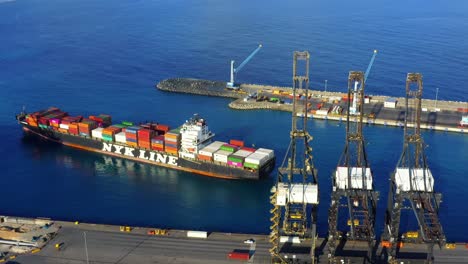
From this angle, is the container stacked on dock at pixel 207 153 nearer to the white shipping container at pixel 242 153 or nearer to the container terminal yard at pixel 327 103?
the white shipping container at pixel 242 153

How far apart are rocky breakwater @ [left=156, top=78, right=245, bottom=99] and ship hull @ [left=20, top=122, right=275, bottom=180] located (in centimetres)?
4238

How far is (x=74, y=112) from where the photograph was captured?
431 feet

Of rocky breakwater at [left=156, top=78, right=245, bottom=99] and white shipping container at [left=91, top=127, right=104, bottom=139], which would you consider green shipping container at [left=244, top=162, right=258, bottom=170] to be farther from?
rocky breakwater at [left=156, top=78, right=245, bottom=99]

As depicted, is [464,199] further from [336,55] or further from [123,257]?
[336,55]

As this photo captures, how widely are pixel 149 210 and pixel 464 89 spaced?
Answer: 343 feet

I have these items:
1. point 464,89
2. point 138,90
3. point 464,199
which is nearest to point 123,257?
point 464,199

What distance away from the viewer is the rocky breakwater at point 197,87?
146250mm

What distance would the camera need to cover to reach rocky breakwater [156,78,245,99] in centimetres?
14625

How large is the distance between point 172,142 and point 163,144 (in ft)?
7.54

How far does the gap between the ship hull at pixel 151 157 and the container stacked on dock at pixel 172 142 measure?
3.32 feet

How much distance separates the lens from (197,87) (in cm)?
15088

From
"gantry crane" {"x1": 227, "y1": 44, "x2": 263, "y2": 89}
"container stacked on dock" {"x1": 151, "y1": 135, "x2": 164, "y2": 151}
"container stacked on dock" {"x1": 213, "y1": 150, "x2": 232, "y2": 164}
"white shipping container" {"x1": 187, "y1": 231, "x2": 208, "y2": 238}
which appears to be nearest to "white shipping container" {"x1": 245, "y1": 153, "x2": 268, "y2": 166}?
"container stacked on dock" {"x1": 213, "y1": 150, "x2": 232, "y2": 164}

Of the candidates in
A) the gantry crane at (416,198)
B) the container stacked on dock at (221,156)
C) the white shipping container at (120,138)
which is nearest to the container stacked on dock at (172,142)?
the container stacked on dock at (221,156)

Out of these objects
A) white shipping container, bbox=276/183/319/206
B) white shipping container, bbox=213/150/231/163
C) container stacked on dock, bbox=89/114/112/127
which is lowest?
white shipping container, bbox=213/150/231/163
